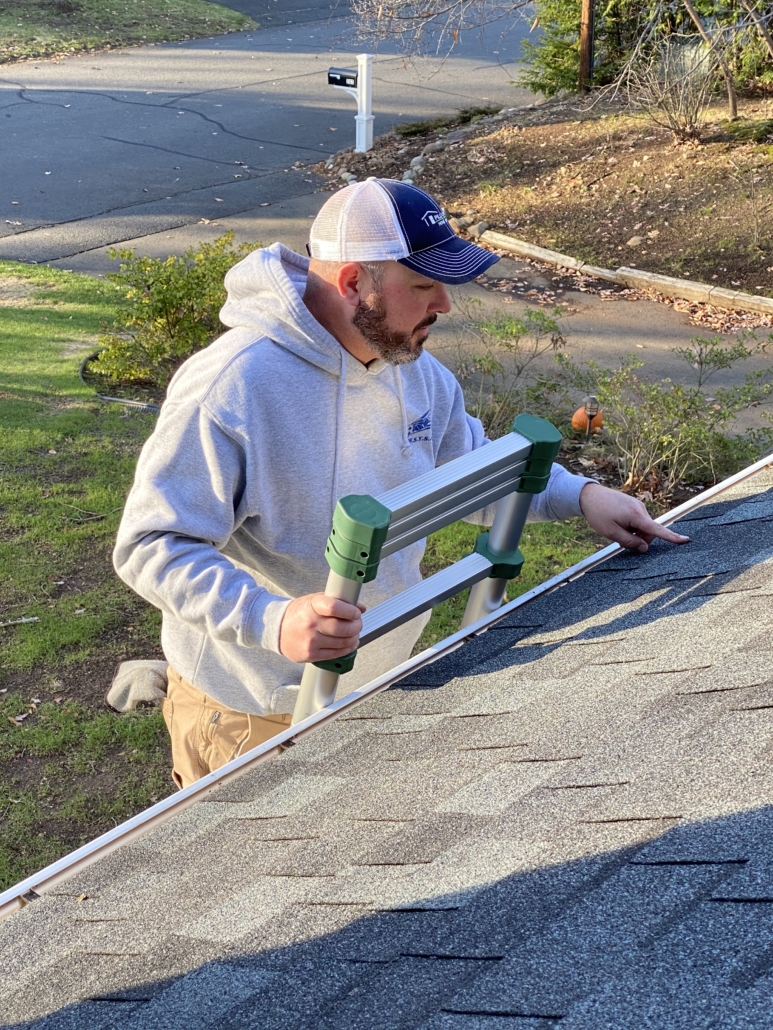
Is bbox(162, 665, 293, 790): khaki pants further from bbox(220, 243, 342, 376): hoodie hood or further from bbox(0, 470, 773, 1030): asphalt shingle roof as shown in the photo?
bbox(220, 243, 342, 376): hoodie hood

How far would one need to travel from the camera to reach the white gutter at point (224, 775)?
1.91m

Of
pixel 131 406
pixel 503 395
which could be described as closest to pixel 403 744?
pixel 503 395

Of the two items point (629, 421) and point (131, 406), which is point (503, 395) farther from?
point (131, 406)

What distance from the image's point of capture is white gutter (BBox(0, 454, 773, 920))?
6.27 feet

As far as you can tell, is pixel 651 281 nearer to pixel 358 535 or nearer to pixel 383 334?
pixel 383 334

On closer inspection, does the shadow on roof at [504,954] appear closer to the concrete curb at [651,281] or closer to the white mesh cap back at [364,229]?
the white mesh cap back at [364,229]

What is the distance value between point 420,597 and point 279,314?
0.84 meters

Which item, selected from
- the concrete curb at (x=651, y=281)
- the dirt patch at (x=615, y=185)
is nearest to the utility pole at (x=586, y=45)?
the dirt patch at (x=615, y=185)

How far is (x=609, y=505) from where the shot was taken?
9.42 feet

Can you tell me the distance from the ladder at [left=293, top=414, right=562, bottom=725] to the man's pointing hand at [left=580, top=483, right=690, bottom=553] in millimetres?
361

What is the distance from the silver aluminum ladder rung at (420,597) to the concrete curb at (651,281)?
28.1 feet

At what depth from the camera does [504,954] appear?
4.79ft

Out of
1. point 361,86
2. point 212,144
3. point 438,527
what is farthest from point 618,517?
point 212,144

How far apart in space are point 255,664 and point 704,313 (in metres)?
8.52
